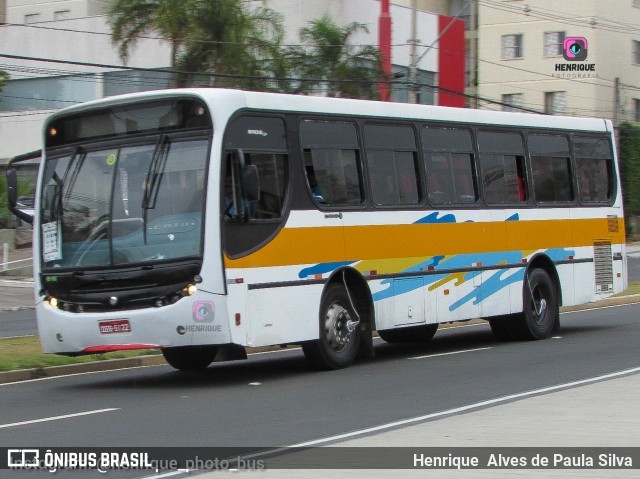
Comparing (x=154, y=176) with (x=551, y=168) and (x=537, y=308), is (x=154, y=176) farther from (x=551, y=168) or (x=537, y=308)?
(x=551, y=168)

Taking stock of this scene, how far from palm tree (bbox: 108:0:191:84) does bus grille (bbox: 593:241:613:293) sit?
21.5 meters

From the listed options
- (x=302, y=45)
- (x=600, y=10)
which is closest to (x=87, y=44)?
(x=302, y=45)

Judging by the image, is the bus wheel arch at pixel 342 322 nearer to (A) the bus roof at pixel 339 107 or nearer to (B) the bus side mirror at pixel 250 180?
(B) the bus side mirror at pixel 250 180

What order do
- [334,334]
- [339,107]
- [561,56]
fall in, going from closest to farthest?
1. [334,334]
2. [339,107]
3. [561,56]

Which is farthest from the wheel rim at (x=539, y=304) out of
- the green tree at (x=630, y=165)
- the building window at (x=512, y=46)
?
the building window at (x=512, y=46)

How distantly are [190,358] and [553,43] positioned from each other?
51.2 m

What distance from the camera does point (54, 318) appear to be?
14.5 metres

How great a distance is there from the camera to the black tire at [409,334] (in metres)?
19.8

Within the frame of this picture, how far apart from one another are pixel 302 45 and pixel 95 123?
29664 mm

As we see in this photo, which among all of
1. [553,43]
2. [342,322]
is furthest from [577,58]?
[342,322]

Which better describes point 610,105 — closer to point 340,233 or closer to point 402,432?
point 340,233

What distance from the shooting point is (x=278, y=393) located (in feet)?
44.0

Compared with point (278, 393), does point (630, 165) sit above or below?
above

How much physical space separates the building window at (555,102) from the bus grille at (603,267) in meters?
43.4
